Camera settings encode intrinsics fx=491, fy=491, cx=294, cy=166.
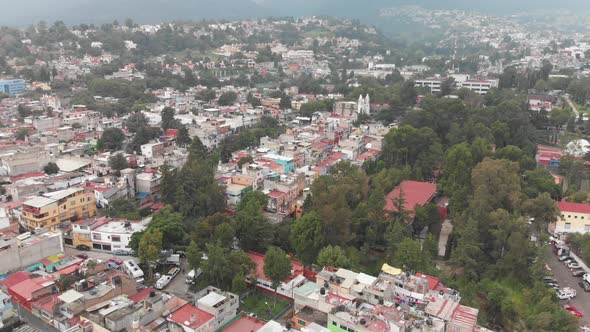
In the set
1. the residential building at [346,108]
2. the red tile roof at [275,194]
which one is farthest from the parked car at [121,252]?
the residential building at [346,108]

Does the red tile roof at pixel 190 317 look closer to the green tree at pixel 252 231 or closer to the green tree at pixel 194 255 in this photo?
the green tree at pixel 194 255

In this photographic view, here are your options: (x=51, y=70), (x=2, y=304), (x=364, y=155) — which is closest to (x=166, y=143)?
(x=364, y=155)

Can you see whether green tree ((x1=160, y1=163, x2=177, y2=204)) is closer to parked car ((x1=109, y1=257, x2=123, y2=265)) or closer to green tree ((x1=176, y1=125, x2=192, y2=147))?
parked car ((x1=109, y1=257, x2=123, y2=265))

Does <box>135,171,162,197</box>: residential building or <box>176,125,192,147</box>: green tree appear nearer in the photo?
<box>135,171,162,197</box>: residential building

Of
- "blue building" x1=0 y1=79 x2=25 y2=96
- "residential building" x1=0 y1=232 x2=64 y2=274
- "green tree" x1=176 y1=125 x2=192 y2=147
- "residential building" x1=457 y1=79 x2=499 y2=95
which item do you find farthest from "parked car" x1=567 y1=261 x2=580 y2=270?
"blue building" x1=0 y1=79 x2=25 y2=96

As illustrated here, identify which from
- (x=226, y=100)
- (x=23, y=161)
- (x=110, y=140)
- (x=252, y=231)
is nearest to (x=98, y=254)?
(x=252, y=231)

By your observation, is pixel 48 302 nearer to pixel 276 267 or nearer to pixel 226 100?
pixel 276 267
